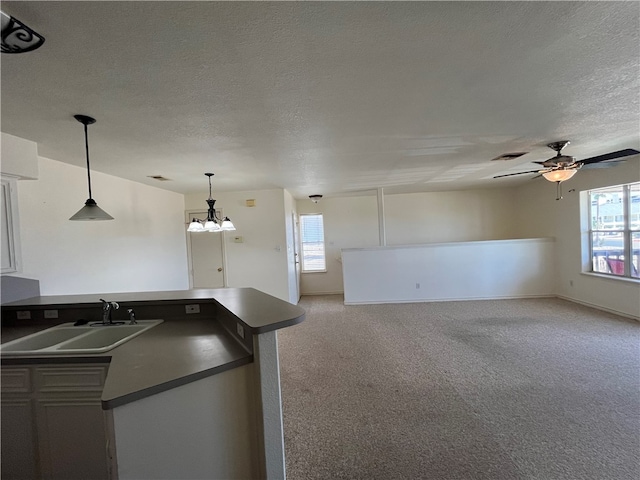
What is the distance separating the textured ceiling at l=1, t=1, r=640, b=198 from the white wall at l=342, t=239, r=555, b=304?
10.7 feet

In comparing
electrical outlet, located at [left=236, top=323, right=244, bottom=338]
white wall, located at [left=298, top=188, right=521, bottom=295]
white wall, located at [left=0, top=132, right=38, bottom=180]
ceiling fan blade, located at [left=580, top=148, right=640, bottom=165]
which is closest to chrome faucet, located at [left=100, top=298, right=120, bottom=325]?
electrical outlet, located at [left=236, top=323, right=244, bottom=338]

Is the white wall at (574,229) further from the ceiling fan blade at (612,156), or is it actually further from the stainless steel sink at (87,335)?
the stainless steel sink at (87,335)

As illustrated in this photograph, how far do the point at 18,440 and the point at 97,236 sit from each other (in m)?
2.52

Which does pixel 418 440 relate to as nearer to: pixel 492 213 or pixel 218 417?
pixel 218 417

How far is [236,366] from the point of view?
1.44m

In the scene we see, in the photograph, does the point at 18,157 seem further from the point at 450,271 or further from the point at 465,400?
the point at 450,271

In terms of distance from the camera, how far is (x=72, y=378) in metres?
1.63

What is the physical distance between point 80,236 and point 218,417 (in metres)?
3.09

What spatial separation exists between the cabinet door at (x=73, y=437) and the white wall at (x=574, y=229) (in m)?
6.51

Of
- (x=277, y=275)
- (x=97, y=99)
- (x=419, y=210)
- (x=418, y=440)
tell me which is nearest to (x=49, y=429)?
(x=97, y=99)

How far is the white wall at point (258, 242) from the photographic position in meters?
5.71

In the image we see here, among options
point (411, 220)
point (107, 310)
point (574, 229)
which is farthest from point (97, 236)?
point (574, 229)

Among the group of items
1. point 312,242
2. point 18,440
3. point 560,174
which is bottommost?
point 18,440

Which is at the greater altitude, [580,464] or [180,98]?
[180,98]
